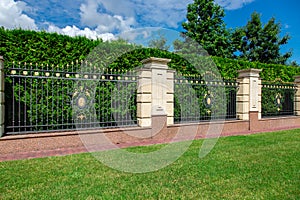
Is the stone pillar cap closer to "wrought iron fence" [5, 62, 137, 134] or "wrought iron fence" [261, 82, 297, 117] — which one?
"wrought iron fence" [261, 82, 297, 117]

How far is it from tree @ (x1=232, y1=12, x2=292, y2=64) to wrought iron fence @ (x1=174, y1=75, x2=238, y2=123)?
16.5m

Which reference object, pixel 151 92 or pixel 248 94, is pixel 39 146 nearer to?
pixel 151 92

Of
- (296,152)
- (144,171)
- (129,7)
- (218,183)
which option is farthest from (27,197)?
(129,7)

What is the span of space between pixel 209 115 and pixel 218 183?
240 inches

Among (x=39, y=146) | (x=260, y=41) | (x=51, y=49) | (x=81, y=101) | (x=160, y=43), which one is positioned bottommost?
(x=39, y=146)

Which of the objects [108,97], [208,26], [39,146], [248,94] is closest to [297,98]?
[248,94]

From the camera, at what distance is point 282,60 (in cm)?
2555

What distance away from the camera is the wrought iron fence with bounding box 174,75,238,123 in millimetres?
8625

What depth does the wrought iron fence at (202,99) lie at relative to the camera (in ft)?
28.3

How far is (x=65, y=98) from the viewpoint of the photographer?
6664 mm

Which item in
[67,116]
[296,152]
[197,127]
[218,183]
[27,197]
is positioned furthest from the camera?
[197,127]

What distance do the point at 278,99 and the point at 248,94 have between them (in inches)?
121

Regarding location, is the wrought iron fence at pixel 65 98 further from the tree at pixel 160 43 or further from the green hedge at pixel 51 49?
the tree at pixel 160 43

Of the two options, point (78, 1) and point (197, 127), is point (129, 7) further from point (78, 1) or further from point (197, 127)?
point (197, 127)
